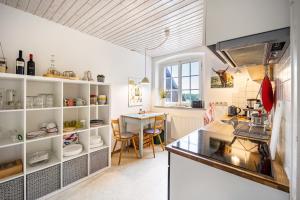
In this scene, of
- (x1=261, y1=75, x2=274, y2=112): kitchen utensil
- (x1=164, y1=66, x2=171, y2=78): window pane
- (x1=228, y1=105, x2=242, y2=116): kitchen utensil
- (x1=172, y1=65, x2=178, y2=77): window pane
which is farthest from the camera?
(x1=164, y1=66, x2=171, y2=78): window pane

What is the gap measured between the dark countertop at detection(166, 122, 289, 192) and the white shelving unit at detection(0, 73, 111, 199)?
161 cm

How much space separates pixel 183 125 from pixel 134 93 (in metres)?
1.44

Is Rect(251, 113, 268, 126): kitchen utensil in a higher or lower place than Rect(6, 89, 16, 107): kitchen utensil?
lower

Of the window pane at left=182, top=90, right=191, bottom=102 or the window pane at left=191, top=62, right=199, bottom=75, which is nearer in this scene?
the window pane at left=191, top=62, right=199, bottom=75

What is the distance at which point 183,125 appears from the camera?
11.4 ft

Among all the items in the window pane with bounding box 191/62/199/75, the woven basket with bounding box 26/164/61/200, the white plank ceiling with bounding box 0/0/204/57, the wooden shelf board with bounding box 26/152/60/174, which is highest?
the white plank ceiling with bounding box 0/0/204/57

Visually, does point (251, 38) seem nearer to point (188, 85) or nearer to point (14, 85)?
point (14, 85)

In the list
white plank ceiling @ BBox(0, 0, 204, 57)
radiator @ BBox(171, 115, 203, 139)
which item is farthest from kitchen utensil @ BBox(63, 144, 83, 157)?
radiator @ BBox(171, 115, 203, 139)

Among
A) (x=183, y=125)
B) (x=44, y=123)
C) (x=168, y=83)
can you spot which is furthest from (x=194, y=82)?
(x=44, y=123)

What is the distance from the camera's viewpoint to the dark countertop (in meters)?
0.67

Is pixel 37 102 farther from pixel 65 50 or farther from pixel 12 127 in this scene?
pixel 65 50

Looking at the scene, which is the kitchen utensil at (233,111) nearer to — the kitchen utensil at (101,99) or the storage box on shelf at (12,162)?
the kitchen utensil at (101,99)

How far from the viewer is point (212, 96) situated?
121 inches

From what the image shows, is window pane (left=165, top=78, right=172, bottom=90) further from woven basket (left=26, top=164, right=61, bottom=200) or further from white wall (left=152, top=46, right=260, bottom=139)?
woven basket (left=26, top=164, right=61, bottom=200)
